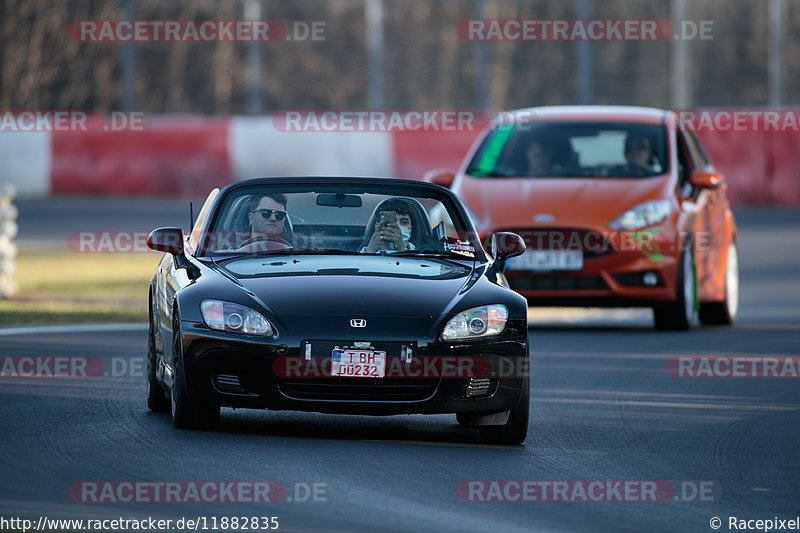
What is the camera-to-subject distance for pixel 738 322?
15703mm

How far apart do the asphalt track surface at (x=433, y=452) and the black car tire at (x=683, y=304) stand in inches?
74.0

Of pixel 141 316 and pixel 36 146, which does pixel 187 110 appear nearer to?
pixel 36 146

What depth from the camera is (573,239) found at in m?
14.1

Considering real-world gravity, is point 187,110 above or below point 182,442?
above

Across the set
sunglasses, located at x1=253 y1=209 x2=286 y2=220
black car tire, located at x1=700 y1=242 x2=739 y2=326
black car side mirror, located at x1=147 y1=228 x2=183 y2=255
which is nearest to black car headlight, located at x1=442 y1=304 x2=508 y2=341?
sunglasses, located at x1=253 y1=209 x2=286 y2=220

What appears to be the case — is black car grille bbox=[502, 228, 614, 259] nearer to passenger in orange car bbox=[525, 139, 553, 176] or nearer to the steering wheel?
passenger in orange car bbox=[525, 139, 553, 176]

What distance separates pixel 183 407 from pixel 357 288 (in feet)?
3.24

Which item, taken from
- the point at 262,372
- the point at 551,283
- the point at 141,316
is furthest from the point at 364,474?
the point at 141,316

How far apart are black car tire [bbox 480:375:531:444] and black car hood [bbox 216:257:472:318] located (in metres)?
0.59

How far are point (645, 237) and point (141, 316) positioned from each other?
4443 mm

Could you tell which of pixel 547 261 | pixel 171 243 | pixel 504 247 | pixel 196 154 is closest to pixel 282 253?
pixel 171 243

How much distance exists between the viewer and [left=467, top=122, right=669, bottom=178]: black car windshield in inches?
590

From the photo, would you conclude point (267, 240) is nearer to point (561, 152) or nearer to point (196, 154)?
point (561, 152)

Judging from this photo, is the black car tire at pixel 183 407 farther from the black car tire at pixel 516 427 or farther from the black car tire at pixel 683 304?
the black car tire at pixel 683 304
